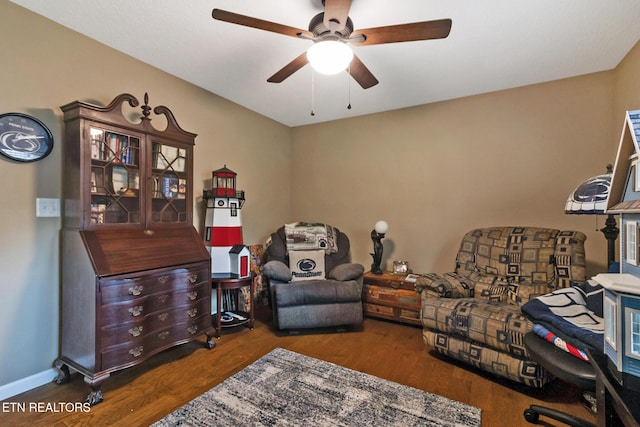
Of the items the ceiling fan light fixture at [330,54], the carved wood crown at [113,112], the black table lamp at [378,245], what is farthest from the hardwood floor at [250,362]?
the ceiling fan light fixture at [330,54]

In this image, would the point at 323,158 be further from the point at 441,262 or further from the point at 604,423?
the point at 604,423

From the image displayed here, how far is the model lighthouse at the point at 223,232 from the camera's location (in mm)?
2816

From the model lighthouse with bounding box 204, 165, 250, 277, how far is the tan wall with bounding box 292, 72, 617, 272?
1.52m

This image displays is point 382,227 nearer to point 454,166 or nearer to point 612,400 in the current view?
point 454,166

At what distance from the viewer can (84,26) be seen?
2029mm

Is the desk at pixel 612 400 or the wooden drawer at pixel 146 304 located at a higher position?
the desk at pixel 612 400

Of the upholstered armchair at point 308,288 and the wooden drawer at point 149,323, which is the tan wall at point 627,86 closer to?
the upholstered armchair at point 308,288

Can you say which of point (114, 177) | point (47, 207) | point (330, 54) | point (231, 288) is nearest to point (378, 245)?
point (231, 288)

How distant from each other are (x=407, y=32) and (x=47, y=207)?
2.61 meters

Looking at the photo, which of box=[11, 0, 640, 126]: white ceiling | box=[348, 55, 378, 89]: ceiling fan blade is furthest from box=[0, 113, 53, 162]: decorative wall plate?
box=[348, 55, 378, 89]: ceiling fan blade

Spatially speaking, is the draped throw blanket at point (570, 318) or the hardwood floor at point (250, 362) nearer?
the draped throw blanket at point (570, 318)

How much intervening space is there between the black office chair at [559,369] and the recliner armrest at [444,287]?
2.32ft

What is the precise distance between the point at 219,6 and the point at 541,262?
309 cm

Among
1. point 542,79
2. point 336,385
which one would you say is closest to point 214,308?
point 336,385
